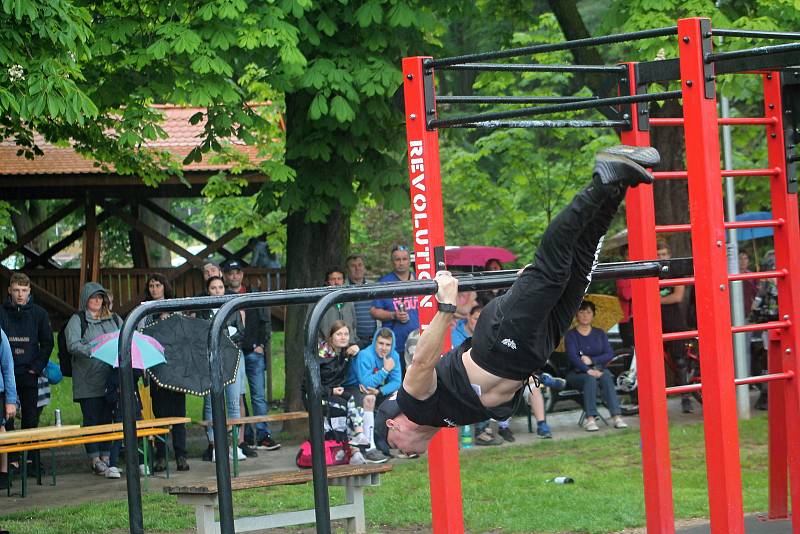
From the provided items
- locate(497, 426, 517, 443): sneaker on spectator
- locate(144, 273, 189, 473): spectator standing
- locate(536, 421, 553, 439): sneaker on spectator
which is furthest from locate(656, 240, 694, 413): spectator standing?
locate(144, 273, 189, 473): spectator standing

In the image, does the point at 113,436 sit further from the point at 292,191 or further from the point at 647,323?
the point at 647,323

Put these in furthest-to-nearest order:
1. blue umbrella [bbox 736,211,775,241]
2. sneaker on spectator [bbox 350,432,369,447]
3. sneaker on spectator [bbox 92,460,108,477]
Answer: blue umbrella [bbox 736,211,775,241]
sneaker on spectator [bbox 92,460,108,477]
sneaker on spectator [bbox 350,432,369,447]

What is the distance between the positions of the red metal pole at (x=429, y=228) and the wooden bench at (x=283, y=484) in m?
1.47

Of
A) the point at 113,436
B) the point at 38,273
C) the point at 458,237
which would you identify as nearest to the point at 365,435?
the point at 113,436

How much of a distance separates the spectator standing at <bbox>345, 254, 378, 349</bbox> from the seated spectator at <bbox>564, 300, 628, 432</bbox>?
83.4 inches

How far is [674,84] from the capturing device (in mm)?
12141

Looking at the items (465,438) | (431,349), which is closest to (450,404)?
(431,349)

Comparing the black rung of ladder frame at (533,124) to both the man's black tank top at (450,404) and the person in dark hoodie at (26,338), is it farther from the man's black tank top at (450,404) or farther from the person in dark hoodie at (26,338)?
the person in dark hoodie at (26,338)

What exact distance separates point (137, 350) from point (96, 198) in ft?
21.8

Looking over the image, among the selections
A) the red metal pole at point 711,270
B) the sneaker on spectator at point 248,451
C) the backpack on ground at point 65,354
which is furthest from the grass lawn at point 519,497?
the red metal pole at point 711,270

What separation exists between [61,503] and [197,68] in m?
3.70

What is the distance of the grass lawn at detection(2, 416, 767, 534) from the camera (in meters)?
8.11

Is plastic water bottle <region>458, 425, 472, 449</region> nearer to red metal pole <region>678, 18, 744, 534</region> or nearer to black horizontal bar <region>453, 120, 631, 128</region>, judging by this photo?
black horizontal bar <region>453, 120, 631, 128</region>

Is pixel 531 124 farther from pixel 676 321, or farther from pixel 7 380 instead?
pixel 676 321
